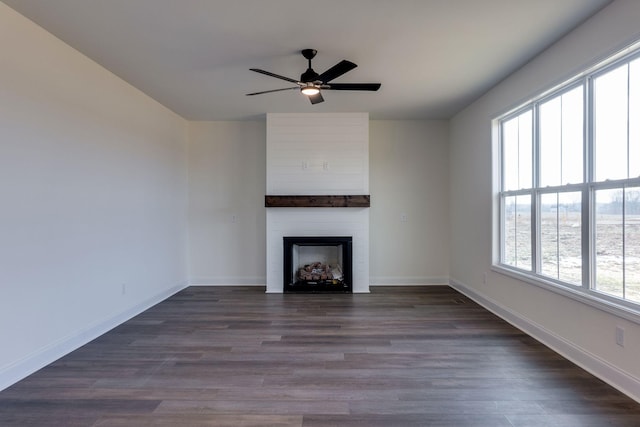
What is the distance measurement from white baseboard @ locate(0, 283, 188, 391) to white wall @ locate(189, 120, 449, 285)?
167cm

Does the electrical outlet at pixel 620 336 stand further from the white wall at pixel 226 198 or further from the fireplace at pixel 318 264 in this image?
the white wall at pixel 226 198

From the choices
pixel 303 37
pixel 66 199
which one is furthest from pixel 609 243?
pixel 66 199

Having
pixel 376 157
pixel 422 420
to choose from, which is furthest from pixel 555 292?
pixel 376 157

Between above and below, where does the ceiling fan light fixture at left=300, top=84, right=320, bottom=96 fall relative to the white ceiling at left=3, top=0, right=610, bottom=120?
below

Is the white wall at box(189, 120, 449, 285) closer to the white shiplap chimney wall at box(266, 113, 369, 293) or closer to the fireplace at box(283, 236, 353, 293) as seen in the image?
the white shiplap chimney wall at box(266, 113, 369, 293)

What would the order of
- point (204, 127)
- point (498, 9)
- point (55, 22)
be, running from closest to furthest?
point (498, 9)
point (55, 22)
point (204, 127)

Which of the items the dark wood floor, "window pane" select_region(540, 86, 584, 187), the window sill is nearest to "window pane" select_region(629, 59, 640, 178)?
"window pane" select_region(540, 86, 584, 187)

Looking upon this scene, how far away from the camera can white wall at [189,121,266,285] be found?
5191 millimetres

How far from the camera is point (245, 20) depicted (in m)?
2.40

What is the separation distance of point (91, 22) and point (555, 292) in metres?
4.45

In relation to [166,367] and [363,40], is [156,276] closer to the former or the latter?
[166,367]

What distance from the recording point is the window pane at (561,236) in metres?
2.62

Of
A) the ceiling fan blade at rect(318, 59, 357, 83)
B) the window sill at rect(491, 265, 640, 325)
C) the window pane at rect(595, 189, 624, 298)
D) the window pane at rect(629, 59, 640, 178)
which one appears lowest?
the window sill at rect(491, 265, 640, 325)

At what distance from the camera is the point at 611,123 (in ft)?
7.55
